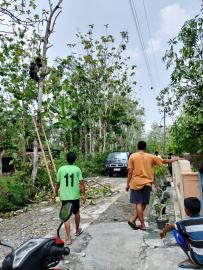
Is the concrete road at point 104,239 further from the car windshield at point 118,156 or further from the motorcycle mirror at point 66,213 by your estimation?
the car windshield at point 118,156

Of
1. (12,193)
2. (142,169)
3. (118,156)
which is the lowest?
(12,193)

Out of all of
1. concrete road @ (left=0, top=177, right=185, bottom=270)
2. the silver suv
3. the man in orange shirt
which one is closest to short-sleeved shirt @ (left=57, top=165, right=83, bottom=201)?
concrete road @ (left=0, top=177, right=185, bottom=270)

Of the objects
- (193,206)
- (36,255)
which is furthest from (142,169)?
(36,255)

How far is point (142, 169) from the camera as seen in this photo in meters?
8.09

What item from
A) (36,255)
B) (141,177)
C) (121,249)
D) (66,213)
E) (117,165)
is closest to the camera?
(36,255)

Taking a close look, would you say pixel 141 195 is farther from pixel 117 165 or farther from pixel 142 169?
pixel 117 165

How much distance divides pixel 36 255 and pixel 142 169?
216 inches

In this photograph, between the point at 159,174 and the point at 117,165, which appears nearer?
the point at 159,174

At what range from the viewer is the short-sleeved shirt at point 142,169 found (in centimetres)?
807

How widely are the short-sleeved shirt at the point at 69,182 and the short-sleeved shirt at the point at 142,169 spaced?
122 cm

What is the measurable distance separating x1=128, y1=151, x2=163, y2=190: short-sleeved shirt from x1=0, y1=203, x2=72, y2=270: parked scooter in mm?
5200

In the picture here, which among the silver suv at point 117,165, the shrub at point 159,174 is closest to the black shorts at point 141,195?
the shrub at point 159,174

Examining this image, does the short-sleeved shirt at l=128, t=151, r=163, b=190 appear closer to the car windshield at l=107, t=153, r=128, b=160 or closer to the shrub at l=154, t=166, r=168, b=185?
the shrub at l=154, t=166, r=168, b=185

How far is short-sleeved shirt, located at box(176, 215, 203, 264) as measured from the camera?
417 centimetres
